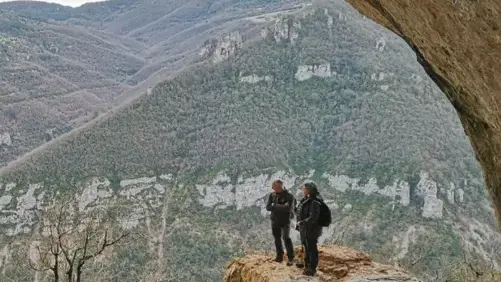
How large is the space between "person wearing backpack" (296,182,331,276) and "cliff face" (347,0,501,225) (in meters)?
3.18

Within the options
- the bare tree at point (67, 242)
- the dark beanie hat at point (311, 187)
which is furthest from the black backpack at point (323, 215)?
the bare tree at point (67, 242)

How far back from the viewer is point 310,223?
12.0 meters

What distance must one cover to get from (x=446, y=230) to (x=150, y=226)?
1399 inches

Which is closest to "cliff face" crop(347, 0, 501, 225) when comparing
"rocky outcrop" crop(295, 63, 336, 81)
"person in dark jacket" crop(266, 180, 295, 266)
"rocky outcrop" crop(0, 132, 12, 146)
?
"person in dark jacket" crop(266, 180, 295, 266)

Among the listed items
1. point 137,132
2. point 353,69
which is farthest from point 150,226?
point 353,69

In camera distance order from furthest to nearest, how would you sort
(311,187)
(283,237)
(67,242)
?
(67,242)
(283,237)
(311,187)

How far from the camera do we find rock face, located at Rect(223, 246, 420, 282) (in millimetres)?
12391

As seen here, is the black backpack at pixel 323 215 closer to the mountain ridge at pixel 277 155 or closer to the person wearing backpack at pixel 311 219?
the person wearing backpack at pixel 311 219

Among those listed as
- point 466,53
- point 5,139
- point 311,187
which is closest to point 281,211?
point 311,187

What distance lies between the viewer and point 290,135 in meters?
103

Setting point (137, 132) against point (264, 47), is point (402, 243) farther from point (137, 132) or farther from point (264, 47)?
point (264, 47)

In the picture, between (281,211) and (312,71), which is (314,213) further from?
(312,71)

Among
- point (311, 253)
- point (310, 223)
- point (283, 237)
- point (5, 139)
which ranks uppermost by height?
point (5, 139)

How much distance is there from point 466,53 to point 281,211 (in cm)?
635
